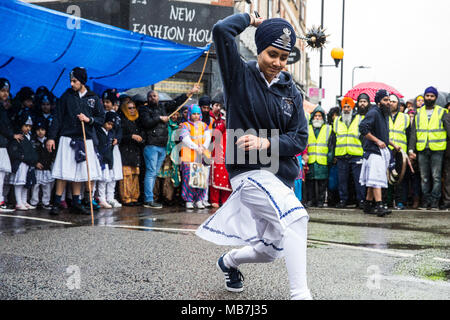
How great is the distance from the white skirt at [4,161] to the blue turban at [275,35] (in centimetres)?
657

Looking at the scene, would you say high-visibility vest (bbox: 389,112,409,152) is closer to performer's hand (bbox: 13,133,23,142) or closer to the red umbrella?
the red umbrella

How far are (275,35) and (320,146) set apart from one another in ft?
29.1

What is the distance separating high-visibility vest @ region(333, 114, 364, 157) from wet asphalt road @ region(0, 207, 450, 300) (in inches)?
154

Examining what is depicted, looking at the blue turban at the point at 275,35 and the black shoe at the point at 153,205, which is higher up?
the blue turban at the point at 275,35

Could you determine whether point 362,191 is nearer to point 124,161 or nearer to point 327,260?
point 124,161

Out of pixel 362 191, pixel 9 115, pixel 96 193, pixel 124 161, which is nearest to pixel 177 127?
pixel 124 161

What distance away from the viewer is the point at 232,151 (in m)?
3.24

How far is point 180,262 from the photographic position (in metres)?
4.55

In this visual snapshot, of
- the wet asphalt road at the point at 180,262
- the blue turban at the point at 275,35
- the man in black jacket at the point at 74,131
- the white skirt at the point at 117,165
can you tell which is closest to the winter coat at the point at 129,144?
the white skirt at the point at 117,165

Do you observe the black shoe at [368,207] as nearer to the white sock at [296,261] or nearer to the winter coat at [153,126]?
the winter coat at [153,126]

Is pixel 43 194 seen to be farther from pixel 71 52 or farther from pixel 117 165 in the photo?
pixel 71 52

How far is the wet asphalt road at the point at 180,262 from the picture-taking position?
3545mm

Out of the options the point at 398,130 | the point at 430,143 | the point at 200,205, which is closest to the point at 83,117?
the point at 200,205
